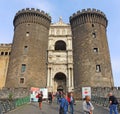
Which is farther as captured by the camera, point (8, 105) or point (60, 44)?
point (60, 44)

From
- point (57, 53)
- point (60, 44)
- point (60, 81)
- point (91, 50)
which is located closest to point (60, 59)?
point (57, 53)

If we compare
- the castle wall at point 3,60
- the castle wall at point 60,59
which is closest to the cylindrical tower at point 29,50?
the castle wall at point 60,59

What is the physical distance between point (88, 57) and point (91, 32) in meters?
5.01

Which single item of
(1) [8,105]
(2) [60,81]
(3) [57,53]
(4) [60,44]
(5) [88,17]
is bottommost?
(1) [8,105]

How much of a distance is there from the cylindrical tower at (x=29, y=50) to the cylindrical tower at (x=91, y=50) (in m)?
5.48

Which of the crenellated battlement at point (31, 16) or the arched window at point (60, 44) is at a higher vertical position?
the crenellated battlement at point (31, 16)

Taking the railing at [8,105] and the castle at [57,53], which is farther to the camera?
the castle at [57,53]

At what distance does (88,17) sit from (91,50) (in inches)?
274

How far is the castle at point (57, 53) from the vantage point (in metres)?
30.8

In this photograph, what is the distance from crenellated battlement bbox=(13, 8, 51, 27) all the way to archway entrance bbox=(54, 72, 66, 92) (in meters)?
9.91

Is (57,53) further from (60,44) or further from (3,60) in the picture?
(3,60)

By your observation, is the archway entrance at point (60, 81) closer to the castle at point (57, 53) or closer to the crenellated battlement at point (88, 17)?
the castle at point (57, 53)

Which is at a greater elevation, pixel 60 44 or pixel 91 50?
pixel 60 44

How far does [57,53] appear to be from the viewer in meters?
34.4
